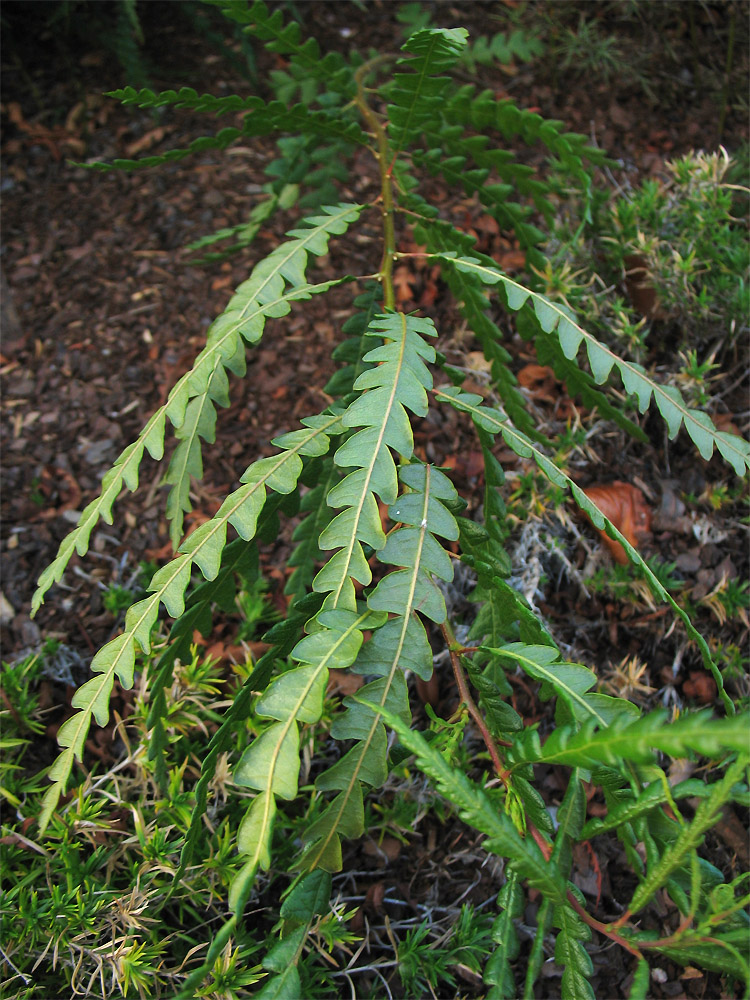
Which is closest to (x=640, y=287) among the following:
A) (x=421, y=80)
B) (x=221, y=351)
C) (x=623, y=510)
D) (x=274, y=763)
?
(x=623, y=510)

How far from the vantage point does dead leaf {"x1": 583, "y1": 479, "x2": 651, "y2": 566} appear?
6.26ft

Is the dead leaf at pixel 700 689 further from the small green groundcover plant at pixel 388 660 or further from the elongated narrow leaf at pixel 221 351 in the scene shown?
the elongated narrow leaf at pixel 221 351

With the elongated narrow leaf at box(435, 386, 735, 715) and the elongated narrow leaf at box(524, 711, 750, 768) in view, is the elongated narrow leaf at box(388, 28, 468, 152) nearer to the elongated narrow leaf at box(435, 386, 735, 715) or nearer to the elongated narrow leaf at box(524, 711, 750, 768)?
the elongated narrow leaf at box(435, 386, 735, 715)

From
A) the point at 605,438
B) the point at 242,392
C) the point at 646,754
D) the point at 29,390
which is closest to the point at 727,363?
the point at 605,438

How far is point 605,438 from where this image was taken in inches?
80.5

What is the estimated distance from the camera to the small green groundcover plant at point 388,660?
888 millimetres

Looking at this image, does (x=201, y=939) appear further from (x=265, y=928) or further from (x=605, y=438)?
(x=605, y=438)

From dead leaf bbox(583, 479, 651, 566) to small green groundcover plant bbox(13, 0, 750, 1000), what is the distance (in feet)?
0.99

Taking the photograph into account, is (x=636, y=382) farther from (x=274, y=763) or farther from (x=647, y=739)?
(x=274, y=763)

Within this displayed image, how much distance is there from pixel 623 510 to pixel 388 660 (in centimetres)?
107

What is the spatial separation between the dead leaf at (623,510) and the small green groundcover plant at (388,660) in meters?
0.30

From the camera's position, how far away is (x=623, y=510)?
194 cm

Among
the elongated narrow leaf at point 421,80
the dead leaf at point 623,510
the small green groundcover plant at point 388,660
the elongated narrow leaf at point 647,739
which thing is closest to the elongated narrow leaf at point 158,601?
the small green groundcover plant at point 388,660

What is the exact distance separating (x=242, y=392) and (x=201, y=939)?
140 centimetres
